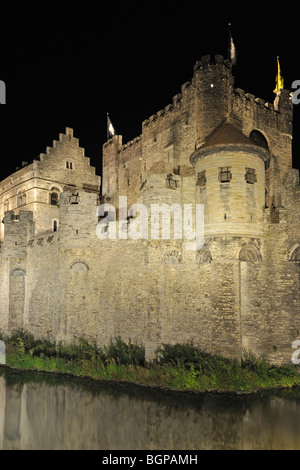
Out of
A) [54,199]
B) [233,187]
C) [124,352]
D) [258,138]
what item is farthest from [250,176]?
[54,199]

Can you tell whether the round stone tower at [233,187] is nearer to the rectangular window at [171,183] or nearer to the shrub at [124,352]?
the rectangular window at [171,183]

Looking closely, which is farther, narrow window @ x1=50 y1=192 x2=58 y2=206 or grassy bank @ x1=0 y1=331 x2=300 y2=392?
narrow window @ x1=50 y1=192 x2=58 y2=206

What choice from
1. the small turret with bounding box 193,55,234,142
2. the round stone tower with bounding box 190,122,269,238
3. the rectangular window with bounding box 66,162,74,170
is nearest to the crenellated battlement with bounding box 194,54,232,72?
the small turret with bounding box 193,55,234,142

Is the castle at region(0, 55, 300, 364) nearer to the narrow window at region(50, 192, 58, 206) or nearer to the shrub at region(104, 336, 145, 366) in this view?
the shrub at region(104, 336, 145, 366)

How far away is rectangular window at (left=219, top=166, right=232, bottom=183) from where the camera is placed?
727 inches

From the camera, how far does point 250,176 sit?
18609 mm

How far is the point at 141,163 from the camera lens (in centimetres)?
3272

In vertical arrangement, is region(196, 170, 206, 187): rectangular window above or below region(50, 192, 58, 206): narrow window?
below

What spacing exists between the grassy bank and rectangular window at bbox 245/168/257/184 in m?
7.90

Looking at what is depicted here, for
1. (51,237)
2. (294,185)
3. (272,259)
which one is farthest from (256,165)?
(51,237)

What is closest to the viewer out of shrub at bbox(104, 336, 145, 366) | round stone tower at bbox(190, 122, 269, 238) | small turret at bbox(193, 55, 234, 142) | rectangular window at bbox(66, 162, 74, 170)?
round stone tower at bbox(190, 122, 269, 238)

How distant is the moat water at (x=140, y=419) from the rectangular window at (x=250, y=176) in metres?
9.19

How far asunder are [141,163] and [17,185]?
12.7 meters

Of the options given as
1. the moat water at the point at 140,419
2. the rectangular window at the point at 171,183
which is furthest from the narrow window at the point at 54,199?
the moat water at the point at 140,419
